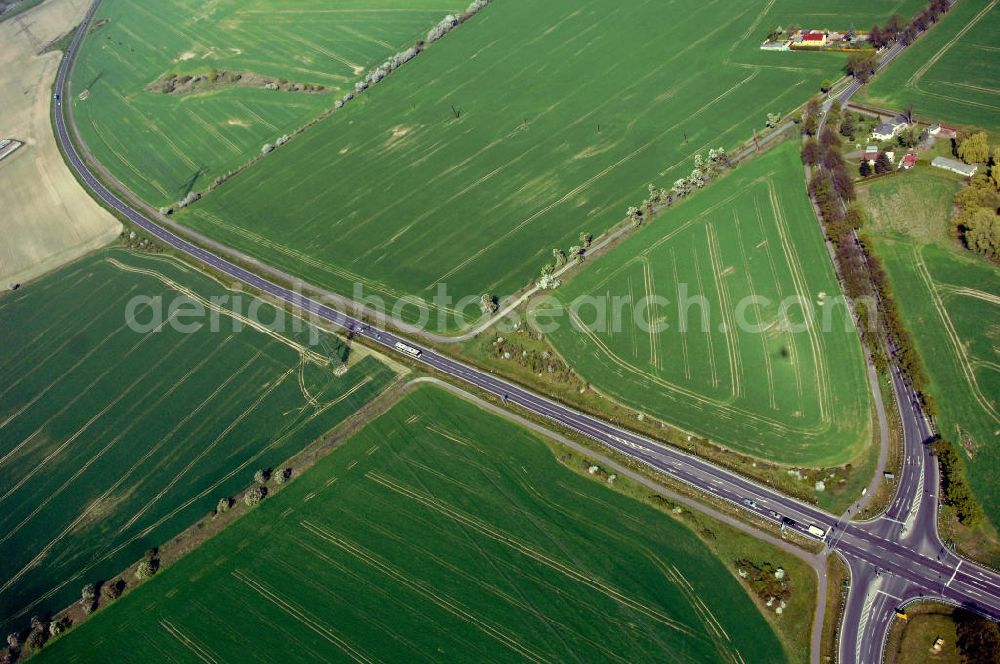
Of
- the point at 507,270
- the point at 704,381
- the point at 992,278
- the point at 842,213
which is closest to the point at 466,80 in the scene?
the point at 507,270

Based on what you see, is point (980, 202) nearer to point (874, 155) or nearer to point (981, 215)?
point (981, 215)

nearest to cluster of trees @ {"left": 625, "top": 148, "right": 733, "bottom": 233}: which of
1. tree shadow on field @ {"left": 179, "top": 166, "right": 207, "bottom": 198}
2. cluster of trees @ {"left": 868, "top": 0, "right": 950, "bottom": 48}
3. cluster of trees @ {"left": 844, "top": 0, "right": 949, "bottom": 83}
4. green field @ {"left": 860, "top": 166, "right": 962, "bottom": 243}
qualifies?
green field @ {"left": 860, "top": 166, "right": 962, "bottom": 243}

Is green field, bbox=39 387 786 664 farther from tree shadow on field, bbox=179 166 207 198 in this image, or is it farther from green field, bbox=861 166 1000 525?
tree shadow on field, bbox=179 166 207 198

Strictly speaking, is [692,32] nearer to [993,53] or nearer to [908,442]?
[993,53]

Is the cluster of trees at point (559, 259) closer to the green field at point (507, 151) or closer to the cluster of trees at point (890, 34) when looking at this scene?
the green field at point (507, 151)

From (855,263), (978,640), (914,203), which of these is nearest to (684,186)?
(855,263)
